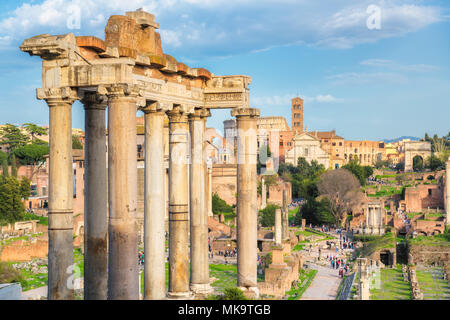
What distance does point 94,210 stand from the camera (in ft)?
30.3

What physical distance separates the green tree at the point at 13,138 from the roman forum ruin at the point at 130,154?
61424mm

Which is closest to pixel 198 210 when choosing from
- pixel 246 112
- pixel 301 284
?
pixel 246 112

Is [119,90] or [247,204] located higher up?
[119,90]

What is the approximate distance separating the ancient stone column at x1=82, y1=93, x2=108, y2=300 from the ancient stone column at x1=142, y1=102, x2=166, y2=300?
95 centimetres

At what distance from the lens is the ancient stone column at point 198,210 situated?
1143 cm

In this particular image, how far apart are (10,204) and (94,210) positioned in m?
39.5

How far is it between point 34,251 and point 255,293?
99.7ft

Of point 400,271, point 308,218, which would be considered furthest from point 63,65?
point 308,218

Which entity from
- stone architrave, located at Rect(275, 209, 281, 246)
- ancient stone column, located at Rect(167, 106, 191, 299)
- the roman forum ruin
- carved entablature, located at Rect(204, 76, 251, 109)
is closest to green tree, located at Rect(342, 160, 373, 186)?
stone architrave, located at Rect(275, 209, 281, 246)

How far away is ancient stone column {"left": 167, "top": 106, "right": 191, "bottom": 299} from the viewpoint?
1097 cm

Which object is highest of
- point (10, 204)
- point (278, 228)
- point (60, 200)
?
point (60, 200)

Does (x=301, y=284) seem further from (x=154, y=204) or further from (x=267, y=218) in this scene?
(x=154, y=204)
